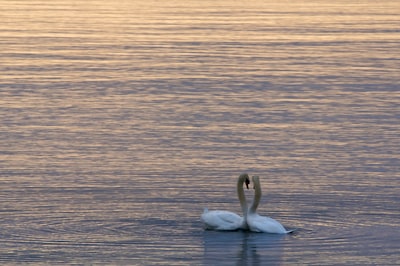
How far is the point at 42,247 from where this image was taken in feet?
37.9

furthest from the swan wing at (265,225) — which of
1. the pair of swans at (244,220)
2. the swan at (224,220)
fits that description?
the swan at (224,220)

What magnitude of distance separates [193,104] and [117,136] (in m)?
2.66

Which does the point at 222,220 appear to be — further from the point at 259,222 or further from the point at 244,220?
the point at 259,222

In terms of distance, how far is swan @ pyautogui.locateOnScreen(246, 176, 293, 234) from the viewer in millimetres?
12055

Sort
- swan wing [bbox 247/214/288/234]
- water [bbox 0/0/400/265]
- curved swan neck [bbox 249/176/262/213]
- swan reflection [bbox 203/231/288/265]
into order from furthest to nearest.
A: 1. curved swan neck [bbox 249/176/262/213]
2. swan wing [bbox 247/214/288/234]
3. water [bbox 0/0/400/265]
4. swan reflection [bbox 203/231/288/265]

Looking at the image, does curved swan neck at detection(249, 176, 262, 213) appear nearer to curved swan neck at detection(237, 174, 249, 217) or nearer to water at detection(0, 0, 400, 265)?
curved swan neck at detection(237, 174, 249, 217)

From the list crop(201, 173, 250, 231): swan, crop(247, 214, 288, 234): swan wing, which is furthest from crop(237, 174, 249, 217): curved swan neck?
crop(247, 214, 288, 234): swan wing

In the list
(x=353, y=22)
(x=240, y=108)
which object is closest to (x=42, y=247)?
(x=240, y=108)

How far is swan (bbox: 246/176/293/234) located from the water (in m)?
0.08

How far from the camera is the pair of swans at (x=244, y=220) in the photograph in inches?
476

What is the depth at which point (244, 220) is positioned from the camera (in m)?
12.2

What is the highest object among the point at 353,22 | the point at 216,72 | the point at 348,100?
the point at 353,22

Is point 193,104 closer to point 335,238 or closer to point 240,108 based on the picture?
point 240,108

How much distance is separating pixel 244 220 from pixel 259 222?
0.19 metres
